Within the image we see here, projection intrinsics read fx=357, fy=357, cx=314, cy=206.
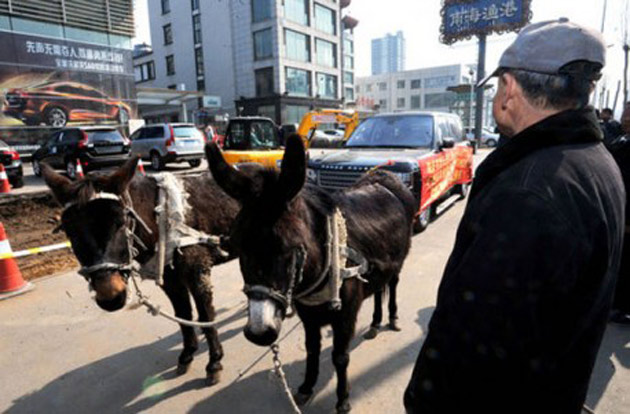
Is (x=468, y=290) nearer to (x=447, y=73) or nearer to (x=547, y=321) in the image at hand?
(x=547, y=321)

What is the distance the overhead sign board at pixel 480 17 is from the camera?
946 inches

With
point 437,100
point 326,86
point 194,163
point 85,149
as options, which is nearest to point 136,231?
point 85,149

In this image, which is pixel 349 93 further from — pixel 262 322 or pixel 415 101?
pixel 262 322

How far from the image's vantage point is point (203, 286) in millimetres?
2963

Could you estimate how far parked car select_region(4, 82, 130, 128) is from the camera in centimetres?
1897

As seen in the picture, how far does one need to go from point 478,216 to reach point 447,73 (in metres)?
85.4

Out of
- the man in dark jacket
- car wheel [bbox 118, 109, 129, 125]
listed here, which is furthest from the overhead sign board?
the man in dark jacket

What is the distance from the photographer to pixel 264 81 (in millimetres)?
37656

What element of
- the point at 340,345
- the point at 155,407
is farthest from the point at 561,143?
the point at 155,407

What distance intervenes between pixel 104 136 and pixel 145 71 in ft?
144

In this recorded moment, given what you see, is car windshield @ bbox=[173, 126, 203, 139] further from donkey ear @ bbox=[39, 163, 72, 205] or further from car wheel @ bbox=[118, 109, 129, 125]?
donkey ear @ bbox=[39, 163, 72, 205]

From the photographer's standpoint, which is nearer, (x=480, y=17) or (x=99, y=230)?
(x=99, y=230)

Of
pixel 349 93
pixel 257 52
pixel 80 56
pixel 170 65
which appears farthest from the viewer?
pixel 349 93

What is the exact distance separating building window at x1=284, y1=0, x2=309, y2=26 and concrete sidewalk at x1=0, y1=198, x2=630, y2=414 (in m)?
38.6
